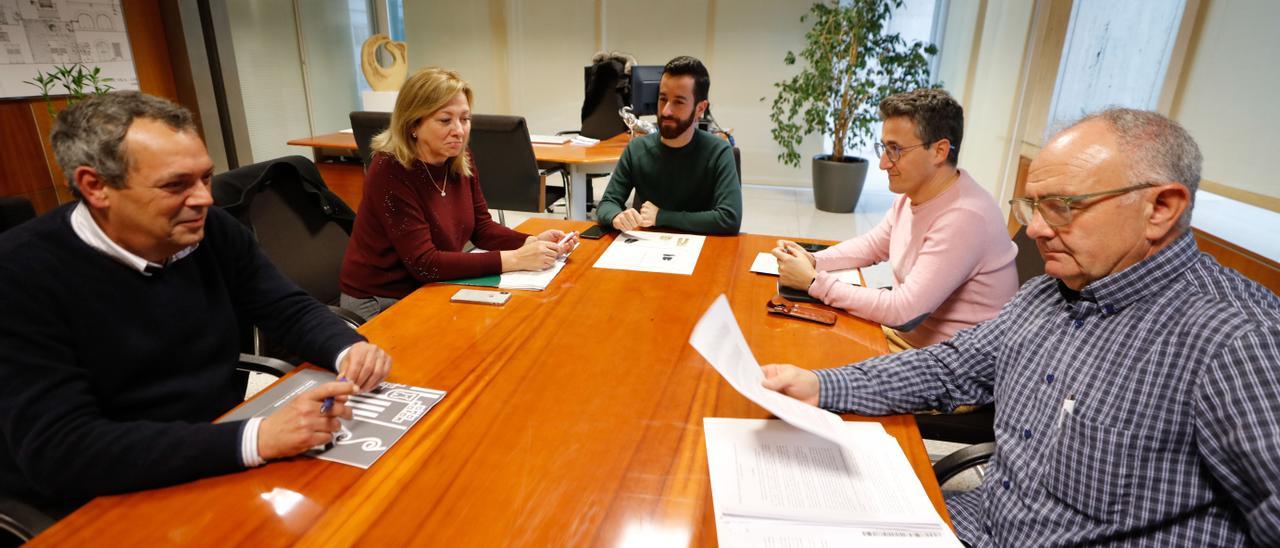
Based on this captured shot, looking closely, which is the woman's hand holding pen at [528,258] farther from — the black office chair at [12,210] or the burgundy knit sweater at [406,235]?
the black office chair at [12,210]

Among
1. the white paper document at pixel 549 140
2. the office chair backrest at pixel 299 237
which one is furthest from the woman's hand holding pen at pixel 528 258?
the white paper document at pixel 549 140

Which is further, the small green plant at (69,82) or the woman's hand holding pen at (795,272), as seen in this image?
the small green plant at (69,82)

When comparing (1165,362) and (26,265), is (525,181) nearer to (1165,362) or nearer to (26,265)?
(26,265)

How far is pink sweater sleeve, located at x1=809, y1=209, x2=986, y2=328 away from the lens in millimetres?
1510

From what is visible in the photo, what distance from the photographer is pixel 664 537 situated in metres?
0.80

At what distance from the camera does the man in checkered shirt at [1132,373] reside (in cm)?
76

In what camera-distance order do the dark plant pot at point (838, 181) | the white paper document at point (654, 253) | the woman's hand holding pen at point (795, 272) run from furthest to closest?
1. the dark plant pot at point (838, 181)
2. the white paper document at point (654, 253)
3. the woman's hand holding pen at point (795, 272)

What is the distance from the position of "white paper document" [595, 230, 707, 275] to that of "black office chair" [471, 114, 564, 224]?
1.37 m

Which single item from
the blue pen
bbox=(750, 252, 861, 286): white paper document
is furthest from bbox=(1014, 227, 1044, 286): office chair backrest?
the blue pen

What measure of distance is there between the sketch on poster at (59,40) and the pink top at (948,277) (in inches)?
180

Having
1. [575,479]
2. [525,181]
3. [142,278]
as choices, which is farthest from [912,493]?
[525,181]

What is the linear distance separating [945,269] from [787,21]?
490 centimetres

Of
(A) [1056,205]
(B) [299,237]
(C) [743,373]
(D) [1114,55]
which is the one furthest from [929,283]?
(D) [1114,55]

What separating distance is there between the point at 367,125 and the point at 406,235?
1927mm
